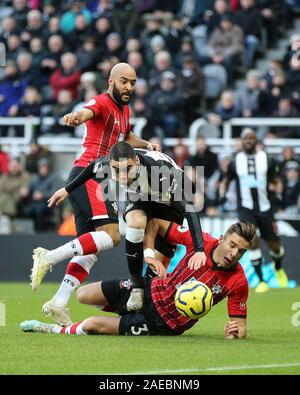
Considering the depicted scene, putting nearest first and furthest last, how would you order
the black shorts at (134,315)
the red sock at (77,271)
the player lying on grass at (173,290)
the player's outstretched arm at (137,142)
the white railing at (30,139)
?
the player lying on grass at (173,290) < the black shorts at (134,315) < the red sock at (77,271) < the player's outstretched arm at (137,142) < the white railing at (30,139)

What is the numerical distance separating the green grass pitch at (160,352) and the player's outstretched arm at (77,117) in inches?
76.1

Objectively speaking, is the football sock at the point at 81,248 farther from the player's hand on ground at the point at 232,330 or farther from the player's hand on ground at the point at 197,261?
the player's hand on ground at the point at 232,330

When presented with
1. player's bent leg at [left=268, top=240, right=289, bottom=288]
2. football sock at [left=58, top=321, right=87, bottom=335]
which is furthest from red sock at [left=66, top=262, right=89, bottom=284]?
player's bent leg at [left=268, top=240, right=289, bottom=288]

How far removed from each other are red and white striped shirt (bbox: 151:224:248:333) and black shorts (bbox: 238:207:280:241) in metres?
7.21

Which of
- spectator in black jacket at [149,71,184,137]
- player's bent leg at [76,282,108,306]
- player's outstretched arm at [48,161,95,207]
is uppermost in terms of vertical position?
spectator in black jacket at [149,71,184,137]


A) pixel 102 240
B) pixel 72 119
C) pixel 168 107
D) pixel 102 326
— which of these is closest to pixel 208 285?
pixel 102 326

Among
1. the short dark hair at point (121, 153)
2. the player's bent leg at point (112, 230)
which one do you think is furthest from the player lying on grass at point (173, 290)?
the short dark hair at point (121, 153)

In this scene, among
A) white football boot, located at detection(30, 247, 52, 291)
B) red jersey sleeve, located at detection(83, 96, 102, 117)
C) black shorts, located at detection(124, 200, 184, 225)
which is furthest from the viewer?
red jersey sleeve, located at detection(83, 96, 102, 117)

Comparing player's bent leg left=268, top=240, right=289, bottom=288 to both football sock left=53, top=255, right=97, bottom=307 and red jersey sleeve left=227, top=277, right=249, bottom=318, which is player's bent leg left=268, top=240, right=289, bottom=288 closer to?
football sock left=53, top=255, right=97, bottom=307

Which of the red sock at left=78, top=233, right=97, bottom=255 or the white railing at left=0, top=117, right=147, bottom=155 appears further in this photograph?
the white railing at left=0, top=117, right=147, bottom=155

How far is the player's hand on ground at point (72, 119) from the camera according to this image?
1020 centimetres

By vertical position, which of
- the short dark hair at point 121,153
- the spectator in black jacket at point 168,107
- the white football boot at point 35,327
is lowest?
the white football boot at point 35,327

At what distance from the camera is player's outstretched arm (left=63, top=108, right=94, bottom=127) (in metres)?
10.2

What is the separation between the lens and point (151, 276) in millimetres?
10641
